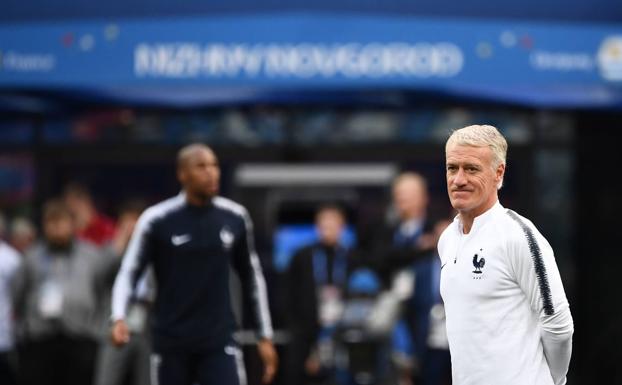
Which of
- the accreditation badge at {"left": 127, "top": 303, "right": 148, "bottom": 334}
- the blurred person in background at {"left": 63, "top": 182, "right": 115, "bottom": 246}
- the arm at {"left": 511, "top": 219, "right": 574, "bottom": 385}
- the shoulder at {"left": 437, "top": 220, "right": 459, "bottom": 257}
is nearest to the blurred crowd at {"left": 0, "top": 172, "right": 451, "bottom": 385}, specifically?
the accreditation badge at {"left": 127, "top": 303, "right": 148, "bottom": 334}

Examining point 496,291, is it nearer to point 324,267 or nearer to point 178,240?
point 178,240

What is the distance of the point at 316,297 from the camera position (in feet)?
36.4

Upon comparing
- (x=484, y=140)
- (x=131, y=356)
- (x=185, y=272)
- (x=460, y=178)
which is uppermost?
(x=484, y=140)

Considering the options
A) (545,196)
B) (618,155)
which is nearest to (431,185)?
(545,196)

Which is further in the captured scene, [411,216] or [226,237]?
[411,216]

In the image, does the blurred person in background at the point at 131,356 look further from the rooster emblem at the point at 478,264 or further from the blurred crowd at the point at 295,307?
the rooster emblem at the point at 478,264

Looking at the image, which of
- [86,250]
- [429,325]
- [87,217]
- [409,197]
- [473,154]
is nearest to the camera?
[473,154]

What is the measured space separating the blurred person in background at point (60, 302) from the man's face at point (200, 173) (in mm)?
3516

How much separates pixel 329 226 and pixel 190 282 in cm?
343

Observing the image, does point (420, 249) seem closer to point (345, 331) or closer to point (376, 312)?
point (376, 312)

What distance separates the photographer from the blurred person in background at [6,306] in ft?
36.1

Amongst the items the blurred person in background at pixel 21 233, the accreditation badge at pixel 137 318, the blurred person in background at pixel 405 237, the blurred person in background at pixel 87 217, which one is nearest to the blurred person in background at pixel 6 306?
the accreditation badge at pixel 137 318

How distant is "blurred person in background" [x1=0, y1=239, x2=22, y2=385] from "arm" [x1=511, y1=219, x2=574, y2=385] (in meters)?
7.14

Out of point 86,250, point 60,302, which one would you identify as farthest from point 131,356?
point 86,250
